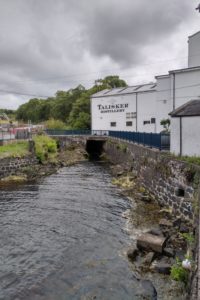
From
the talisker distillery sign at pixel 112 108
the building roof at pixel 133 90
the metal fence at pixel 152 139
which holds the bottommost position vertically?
the metal fence at pixel 152 139

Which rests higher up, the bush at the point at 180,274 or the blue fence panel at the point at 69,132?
the blue fence panel at the point at 69,132

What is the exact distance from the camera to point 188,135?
595 inches

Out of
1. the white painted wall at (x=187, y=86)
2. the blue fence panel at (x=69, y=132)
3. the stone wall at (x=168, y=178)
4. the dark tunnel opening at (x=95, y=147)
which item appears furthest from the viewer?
the blue fence panel at (x=69, y=132)

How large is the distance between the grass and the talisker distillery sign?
18492mm

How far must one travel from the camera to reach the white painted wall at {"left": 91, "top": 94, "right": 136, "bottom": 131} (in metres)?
41.9

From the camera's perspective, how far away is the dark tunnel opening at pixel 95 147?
4453 centimetres

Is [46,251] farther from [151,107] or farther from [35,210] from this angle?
[151,107]

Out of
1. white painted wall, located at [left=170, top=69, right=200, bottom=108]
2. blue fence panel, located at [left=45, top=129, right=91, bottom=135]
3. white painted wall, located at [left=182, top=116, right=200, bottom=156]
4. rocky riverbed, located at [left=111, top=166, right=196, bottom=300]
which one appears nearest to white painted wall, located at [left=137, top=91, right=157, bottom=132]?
blue fence panel, located at [left=45, top=129, right=91, bottom=135]

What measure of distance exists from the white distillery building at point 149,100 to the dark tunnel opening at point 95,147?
114 inches

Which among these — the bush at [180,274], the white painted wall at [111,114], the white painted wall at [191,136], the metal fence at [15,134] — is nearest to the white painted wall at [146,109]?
the white painted wall at [111,114]

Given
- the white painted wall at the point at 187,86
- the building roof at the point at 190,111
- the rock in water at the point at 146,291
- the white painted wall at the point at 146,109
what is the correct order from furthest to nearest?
the white painted wall at the point at 146,109 < the white painted wall at the point at 187,86 < the building roof at the point at 190,111 < the rock in water at the point at 146,291

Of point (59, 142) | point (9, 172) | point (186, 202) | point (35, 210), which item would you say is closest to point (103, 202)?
point (35, 210)

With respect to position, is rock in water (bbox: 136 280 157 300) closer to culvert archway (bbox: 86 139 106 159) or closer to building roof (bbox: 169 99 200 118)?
building roof (bbox: 169 99 200 118)

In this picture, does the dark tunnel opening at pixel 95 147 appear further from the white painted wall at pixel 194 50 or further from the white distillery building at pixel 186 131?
the white distillery building at pixel 186 131
